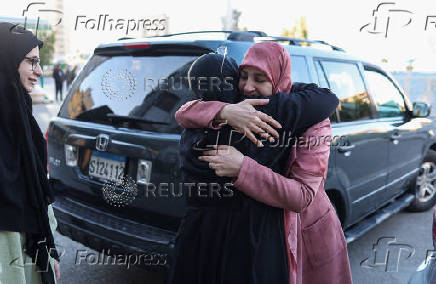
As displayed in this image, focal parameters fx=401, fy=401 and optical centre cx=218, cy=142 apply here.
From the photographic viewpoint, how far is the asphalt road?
341 centimetres

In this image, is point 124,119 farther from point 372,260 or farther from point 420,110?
point 420,110

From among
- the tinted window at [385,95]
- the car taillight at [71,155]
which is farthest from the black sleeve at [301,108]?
the tinted window at [385,95]

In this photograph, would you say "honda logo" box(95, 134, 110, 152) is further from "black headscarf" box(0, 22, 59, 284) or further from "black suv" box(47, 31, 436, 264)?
"black headscarf" box(0, 22, 59, 284)

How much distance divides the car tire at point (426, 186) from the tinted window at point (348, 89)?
2009 mm

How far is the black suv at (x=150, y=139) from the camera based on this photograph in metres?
2.55

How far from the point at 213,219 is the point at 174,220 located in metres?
0.88

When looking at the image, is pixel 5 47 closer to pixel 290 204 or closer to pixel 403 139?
pixel 290 204

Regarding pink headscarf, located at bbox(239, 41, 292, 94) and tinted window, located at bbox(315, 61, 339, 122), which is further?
tinted window, located at bbox(315, 61, 339, 122)

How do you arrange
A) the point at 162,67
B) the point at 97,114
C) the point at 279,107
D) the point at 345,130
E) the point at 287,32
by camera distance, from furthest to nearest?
the point at 287,32 → the point at 345,130 → the point at 97,114 → the point at 162,67 → the point at 279,107

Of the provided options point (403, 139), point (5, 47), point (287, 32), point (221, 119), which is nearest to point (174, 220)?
point (221, 119)

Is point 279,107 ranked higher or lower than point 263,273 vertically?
higher

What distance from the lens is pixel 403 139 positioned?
4305 mm

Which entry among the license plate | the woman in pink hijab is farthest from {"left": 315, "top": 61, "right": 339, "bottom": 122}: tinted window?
the license plate

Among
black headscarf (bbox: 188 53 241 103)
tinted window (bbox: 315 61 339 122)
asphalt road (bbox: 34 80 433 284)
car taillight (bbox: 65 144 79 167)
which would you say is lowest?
asphalt road (bbox: 34 80 433 284)
